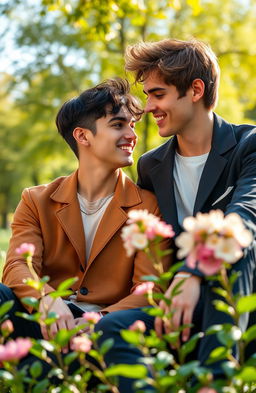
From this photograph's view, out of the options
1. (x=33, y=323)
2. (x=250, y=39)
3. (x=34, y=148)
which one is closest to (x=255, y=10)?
(x=250, y=39)

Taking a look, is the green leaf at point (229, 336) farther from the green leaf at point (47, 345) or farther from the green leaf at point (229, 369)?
the green leaf at point (47, 345)

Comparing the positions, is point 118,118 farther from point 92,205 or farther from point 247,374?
point 247,374

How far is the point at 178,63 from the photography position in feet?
12.6

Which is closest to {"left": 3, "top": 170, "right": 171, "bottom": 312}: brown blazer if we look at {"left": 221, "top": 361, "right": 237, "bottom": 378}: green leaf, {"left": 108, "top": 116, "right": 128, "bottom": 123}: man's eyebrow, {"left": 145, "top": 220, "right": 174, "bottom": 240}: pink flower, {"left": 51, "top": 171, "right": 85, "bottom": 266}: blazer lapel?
{"left": 51, "top": 171, "right": 85, "bottom": 266}: blazer lapel

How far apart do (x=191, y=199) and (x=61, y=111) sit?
1.15 m

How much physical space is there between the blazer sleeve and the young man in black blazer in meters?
0.73

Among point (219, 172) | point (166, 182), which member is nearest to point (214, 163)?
point (219, 172)

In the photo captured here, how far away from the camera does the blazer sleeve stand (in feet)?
10.8

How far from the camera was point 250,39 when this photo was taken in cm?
1928

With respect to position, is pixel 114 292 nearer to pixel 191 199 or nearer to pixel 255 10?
pixel 191 199

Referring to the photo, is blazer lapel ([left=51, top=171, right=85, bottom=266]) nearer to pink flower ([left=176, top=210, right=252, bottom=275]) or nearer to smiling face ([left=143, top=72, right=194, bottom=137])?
smiling face ([left=143, top=72, right=194, bottom=137])

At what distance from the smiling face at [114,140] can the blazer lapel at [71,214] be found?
0.75 feet

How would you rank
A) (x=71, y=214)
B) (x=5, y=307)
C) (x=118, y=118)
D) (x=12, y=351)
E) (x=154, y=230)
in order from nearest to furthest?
1. (x=12, y=351)
2. (x=154, y=230)
3. (x=5, y=307)
4. (x=71, y=214)
5. (x=118, y=118)

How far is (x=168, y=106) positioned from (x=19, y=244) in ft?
3.94
